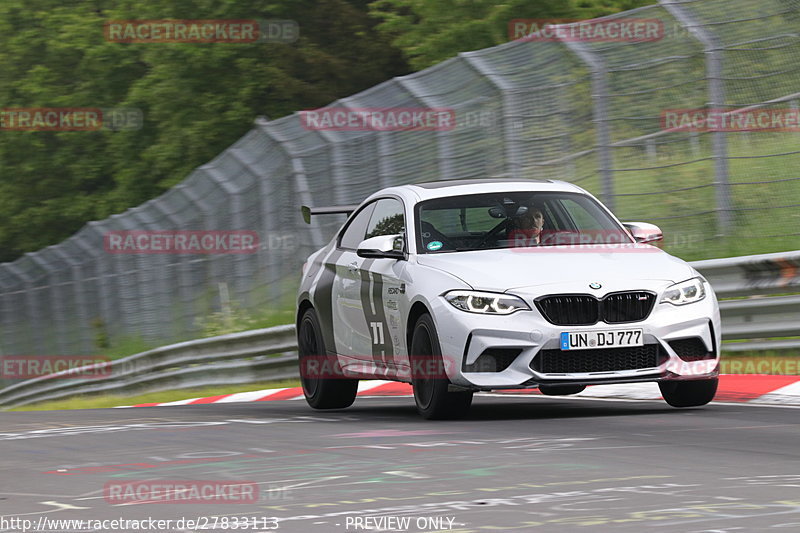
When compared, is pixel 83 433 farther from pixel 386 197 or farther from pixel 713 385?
pixel 713 385

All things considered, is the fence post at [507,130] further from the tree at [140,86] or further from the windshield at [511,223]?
the tree at [140,86]

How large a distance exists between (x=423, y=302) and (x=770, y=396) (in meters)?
Answer: 2.66

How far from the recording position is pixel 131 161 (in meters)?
53.3

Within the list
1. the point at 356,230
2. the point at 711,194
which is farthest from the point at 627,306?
the point at 711,194

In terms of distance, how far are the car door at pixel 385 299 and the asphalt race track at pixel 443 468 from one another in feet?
1.55

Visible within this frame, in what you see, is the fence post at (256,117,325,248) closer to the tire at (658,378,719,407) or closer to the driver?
the driver

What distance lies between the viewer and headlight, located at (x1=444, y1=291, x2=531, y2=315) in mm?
9195

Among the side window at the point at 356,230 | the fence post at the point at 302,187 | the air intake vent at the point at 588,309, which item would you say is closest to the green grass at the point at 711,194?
the side window at the point at 356,230

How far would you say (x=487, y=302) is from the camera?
9.25 metres

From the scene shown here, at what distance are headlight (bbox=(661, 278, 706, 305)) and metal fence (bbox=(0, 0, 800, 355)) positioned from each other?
4.35 m

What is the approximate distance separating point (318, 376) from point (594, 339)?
3290 mm

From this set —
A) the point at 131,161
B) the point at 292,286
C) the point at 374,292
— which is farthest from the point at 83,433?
the point at 131,161

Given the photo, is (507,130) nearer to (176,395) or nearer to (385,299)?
(176,395)

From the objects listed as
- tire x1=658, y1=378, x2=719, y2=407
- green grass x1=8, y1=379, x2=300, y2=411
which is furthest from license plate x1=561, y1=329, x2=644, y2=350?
green grass x1=8, y1=379, x2=300, y2=411
